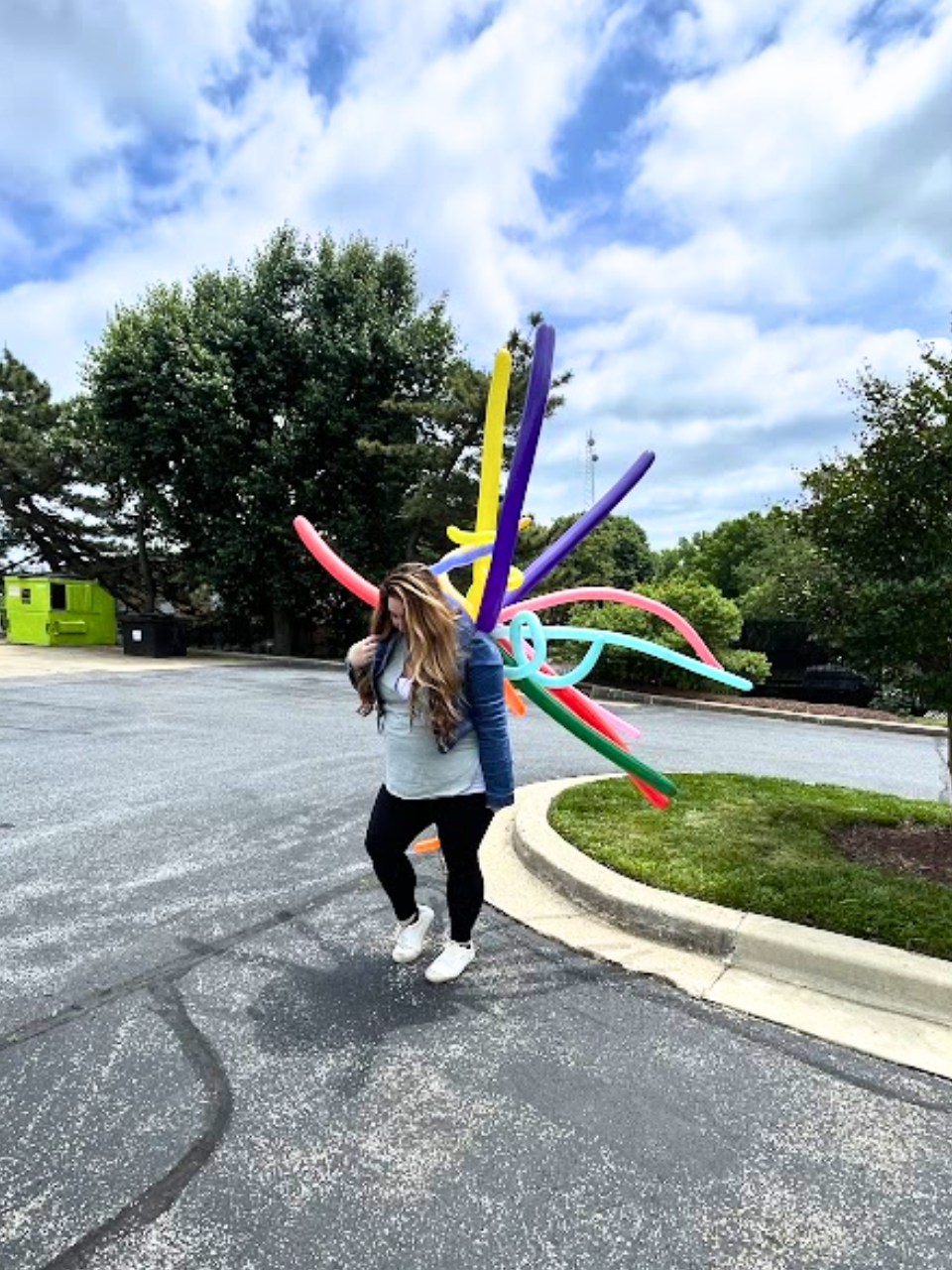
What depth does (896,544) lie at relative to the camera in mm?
4371

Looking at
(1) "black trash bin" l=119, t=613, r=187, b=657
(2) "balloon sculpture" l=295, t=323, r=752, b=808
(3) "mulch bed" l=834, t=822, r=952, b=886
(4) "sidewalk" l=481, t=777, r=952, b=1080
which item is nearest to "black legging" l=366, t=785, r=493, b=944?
(4) "sidewalk" l=481, t=777, r=952, b=1080

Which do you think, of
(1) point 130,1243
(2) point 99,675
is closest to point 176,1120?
(1) point 130,1243

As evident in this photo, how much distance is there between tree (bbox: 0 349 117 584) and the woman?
22.8 metres

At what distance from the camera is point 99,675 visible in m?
14.6

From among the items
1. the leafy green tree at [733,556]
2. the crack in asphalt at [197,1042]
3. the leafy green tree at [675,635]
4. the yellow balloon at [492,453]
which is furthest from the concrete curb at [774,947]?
the leafy green tree at [733,556]

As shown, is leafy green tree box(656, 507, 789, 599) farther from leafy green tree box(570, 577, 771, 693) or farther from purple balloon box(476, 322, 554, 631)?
purple balloon box(476, 322, 554, 631)

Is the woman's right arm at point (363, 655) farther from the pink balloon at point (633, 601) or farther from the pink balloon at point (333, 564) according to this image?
the pink balloon at point (633, 601)

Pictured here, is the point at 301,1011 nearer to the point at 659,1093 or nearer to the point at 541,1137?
the point at 541,1137

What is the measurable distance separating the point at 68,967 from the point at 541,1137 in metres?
1.95

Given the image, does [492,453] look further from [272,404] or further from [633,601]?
[272,404]

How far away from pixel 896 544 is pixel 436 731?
112 inches

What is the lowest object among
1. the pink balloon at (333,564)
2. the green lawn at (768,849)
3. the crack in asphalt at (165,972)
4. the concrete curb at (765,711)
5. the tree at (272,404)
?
the concrete curb at (765,711)

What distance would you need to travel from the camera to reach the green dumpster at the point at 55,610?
21438mm

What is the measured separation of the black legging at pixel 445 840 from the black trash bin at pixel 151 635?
1758cm
